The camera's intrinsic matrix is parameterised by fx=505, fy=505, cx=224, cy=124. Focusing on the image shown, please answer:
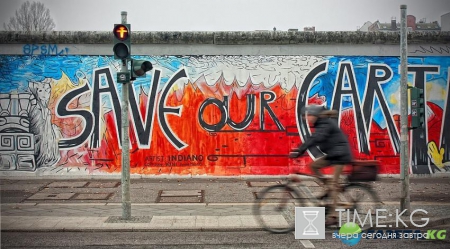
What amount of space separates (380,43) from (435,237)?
8461 mm

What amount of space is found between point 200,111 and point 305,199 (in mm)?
7326

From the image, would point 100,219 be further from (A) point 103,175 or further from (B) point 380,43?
(B) point 380,43

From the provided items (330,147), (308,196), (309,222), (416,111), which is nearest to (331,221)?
(309,222)

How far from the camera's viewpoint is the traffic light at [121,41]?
30.4 feet

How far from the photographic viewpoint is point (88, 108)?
1507cm

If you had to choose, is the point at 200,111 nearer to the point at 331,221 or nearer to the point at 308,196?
the point at 308,196

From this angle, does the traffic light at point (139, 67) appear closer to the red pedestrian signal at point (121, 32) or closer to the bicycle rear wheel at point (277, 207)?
the red pedestrian signal at point (121, 32)

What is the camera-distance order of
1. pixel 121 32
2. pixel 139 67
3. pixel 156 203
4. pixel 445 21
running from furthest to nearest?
pixel 445 21 < pixel 156 203 < pixel 139 67 < pixel 121 32

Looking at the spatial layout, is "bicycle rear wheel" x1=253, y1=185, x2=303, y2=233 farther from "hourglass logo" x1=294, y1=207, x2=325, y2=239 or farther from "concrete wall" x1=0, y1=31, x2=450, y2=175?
"concrete wall" x1=0, y1=31, x2=450, y2=175

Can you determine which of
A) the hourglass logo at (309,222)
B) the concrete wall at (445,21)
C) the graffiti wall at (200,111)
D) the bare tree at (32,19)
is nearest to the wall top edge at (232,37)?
the graffiti wall at (200,111)

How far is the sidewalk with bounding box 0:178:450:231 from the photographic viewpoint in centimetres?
910

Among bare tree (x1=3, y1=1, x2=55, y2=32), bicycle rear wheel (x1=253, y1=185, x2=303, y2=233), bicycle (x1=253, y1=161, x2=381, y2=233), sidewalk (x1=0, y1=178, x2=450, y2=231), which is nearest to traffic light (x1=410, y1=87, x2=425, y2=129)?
sidewalk (x1=0, y1=178, x2=450, y2=231)

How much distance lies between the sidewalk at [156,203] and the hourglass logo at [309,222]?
301mm

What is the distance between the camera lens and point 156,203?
37.4 feet
